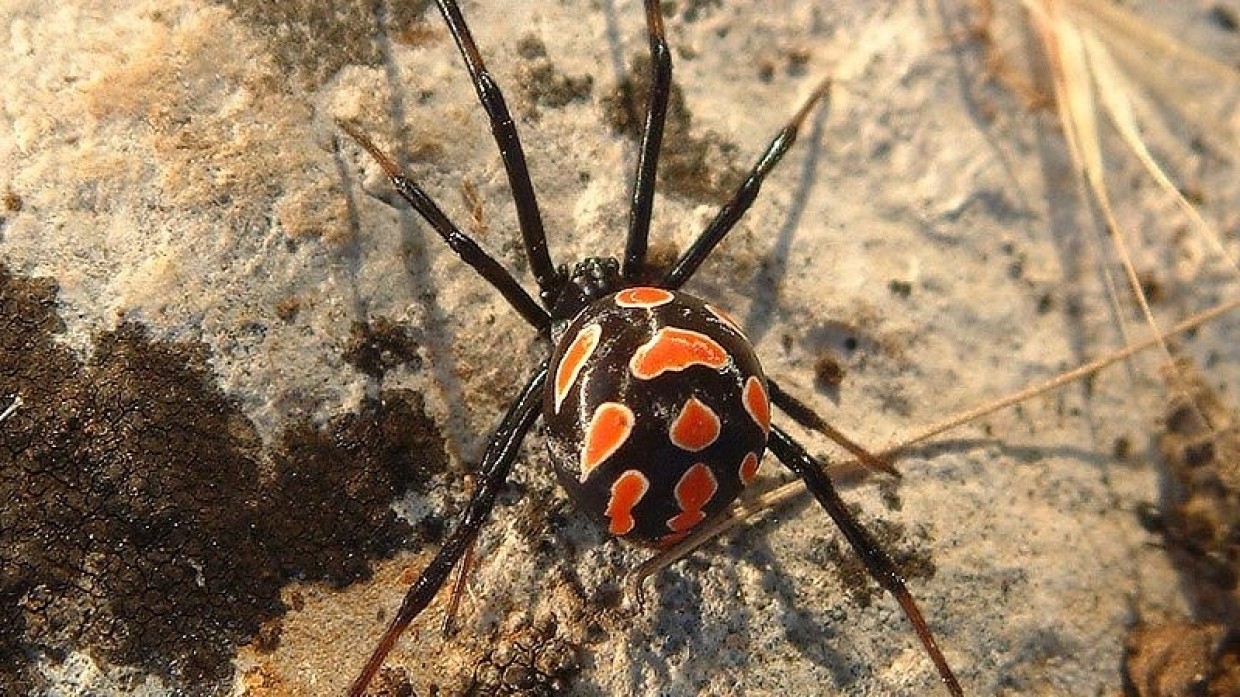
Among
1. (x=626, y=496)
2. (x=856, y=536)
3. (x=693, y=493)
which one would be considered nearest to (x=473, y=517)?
(x=626, y=496)

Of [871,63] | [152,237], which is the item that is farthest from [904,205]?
[152,237]

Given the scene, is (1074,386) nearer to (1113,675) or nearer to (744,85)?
(1113,675)

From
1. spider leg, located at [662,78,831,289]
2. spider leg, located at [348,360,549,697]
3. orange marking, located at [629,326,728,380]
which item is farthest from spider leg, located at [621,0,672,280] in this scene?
orange marking, located at [629,326,728,380]

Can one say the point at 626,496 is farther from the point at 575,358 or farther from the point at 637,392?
the point at 575,358

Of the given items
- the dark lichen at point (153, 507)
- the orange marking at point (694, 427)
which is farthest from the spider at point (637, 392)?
the dark lichen at point (153, 507)

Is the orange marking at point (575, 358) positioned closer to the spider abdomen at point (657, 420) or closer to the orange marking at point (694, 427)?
the spider abdomen at point (657, 420)

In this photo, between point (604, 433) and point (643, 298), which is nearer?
point (604, 433)
